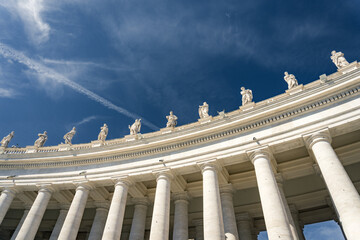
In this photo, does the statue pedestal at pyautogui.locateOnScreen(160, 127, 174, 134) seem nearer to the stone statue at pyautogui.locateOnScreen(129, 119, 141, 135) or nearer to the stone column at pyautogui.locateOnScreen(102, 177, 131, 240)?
the stone statue at pyautogui.locateOnScreen(129, 119, 141, 135)

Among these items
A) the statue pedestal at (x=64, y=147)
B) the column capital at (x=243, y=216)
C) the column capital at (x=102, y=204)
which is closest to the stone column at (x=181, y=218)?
the column capital at (x=243, y=216)

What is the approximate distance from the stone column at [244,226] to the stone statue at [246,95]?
15.1m

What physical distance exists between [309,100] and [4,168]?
41.4 m

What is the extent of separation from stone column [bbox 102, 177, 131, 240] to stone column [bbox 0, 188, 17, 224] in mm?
15166

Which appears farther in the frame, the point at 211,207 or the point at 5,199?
the point at 5,199

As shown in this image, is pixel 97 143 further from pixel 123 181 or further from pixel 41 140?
pixel 41 140

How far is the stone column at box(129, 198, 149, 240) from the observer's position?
31620 millimetres

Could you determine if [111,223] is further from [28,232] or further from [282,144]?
[282,144]

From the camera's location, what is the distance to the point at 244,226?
3450cm

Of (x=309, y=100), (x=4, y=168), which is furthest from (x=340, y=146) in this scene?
(x=4, y=168)

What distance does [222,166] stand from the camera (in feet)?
97.0

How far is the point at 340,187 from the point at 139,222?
75.1 feet

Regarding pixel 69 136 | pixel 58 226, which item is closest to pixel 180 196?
pixel 58 226

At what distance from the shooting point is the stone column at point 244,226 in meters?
33.4
